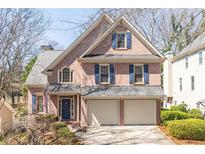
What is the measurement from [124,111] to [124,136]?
0.67 metres

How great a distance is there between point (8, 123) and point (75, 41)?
2236mm

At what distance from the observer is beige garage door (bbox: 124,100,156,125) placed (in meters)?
7.46

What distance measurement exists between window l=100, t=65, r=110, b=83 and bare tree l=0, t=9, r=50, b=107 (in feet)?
5.33

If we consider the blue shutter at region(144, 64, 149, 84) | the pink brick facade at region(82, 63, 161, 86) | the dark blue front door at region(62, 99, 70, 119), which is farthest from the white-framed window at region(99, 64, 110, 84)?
the dark blue front door at region(62, 99, 70, 119)

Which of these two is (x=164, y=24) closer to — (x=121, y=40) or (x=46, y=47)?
(x=121, y=40)

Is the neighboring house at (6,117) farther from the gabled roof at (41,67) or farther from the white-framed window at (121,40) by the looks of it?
the white-framed window at (121,40)

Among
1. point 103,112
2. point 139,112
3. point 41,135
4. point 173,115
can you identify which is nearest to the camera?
point 41,135

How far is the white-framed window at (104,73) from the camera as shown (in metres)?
7.96

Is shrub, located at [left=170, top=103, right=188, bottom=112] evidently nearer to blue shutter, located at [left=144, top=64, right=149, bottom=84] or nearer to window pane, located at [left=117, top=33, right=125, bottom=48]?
blue shutter, located at [left=144, top=64, right=149, bottom=84]

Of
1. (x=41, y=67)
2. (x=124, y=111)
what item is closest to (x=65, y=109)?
(x=41, y=67)

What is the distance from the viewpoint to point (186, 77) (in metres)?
8.06

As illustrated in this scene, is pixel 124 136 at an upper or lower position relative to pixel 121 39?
lower

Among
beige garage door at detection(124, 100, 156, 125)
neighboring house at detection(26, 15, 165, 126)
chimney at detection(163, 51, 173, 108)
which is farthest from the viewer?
chimney at detection(163, 51, 173, 108)

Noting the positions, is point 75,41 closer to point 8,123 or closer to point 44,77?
point 44,77
